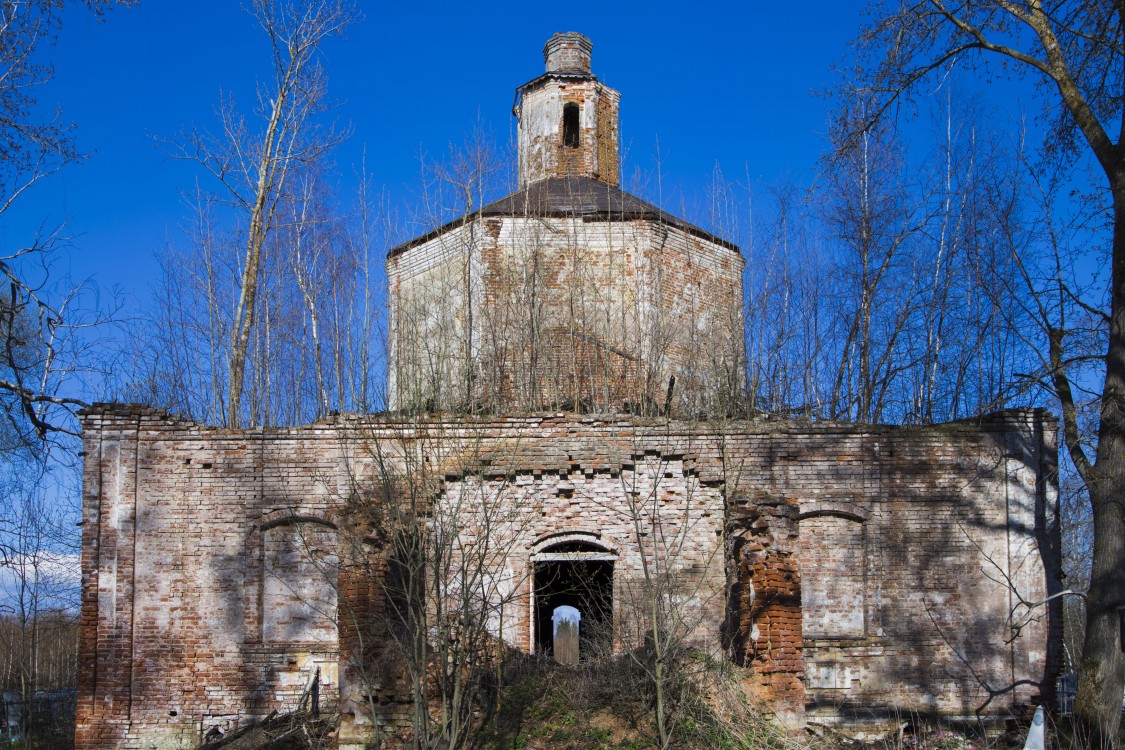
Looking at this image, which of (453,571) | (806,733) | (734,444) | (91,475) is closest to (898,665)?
(806,733)

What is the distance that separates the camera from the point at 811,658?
1104cm

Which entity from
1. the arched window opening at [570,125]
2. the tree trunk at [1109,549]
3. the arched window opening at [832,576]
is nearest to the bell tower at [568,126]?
the arched window opening at [570,125]

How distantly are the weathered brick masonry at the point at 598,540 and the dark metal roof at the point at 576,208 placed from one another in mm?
5638

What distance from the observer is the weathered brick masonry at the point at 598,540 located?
10898mm

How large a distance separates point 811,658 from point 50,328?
335 inches

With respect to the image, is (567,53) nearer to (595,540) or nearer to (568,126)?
(568,126)

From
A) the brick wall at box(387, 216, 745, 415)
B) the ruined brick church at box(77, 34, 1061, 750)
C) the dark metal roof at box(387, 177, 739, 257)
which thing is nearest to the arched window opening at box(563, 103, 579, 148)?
the dark metal roof at box(387, 177, 739, 257)

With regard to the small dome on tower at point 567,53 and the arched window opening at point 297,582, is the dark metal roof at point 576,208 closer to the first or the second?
the small dome on tower at point 567,53

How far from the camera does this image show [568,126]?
19.1 metres

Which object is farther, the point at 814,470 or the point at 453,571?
the point at 814,470

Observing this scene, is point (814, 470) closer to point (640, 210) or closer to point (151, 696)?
point (640, 210)

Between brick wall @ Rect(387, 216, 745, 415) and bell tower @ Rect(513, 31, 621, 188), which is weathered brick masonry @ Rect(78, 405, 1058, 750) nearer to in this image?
brick wall @ Rect(387, 216, 745, 415)

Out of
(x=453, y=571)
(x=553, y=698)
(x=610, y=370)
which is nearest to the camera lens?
(x=553, y=698)

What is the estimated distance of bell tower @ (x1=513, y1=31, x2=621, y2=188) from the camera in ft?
60.9
